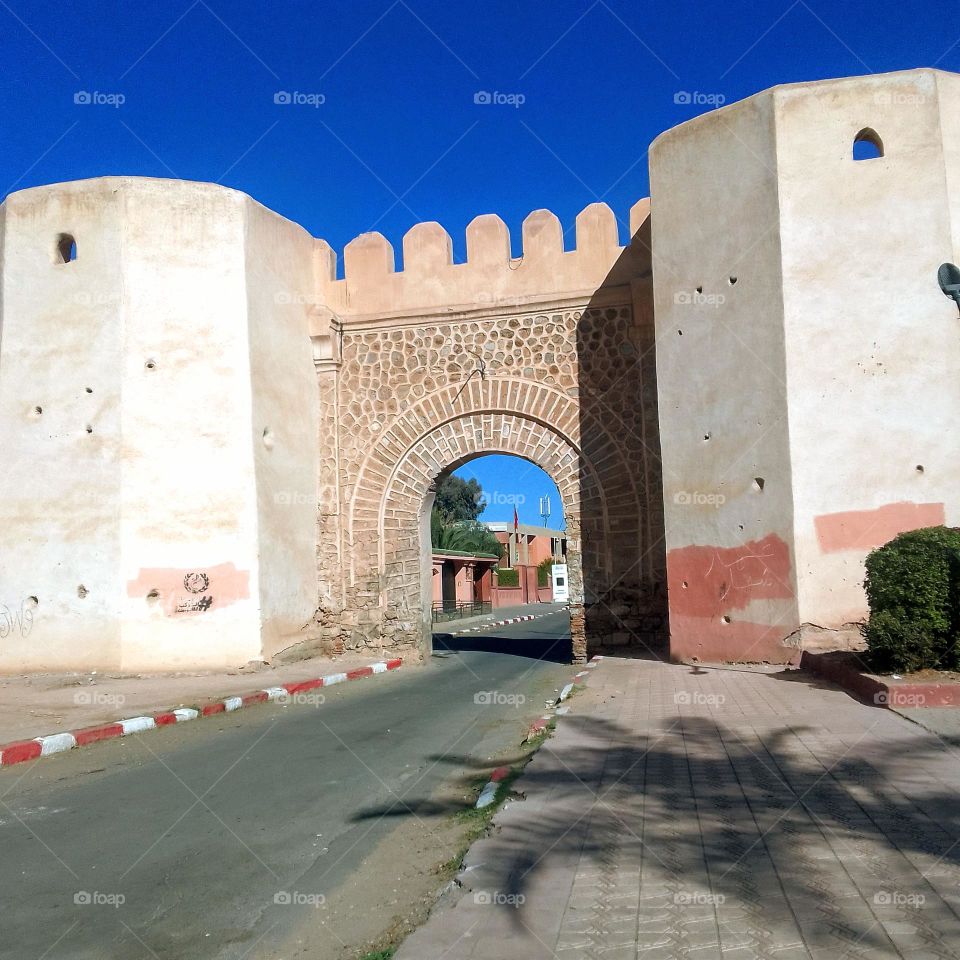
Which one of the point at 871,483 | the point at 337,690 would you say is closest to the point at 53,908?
the point at 337,690

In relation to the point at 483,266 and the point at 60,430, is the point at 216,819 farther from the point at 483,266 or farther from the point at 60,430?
the point at 483,266

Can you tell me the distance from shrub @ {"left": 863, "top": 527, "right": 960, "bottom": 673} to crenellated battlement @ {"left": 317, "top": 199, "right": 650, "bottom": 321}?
675cm

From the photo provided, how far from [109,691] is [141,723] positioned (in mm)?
2382

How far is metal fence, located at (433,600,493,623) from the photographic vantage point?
30312 mm

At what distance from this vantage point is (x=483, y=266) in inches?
527

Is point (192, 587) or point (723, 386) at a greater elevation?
point (723, 386)

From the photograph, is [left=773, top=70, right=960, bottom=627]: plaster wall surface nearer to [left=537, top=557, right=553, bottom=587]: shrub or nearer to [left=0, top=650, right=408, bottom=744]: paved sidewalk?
[left=0, top=650, right=408, bottom=744]: paved sidewalk

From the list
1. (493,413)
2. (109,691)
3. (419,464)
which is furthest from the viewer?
(419,464)

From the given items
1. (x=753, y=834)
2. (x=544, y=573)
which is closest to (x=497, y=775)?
(x=753, y=834)

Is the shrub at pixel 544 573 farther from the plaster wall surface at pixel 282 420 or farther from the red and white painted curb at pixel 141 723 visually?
the red and white painted curb at pixel 141 723

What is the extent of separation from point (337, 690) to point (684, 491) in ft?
15.1

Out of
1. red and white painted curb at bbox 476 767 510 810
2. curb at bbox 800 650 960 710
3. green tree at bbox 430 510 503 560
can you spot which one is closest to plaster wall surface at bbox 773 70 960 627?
curb at bbox 800 650 960 710

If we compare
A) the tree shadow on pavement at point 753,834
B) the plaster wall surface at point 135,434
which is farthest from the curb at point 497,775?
the plaster wall surface at point 135,434

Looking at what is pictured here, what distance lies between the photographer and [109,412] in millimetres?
11633
